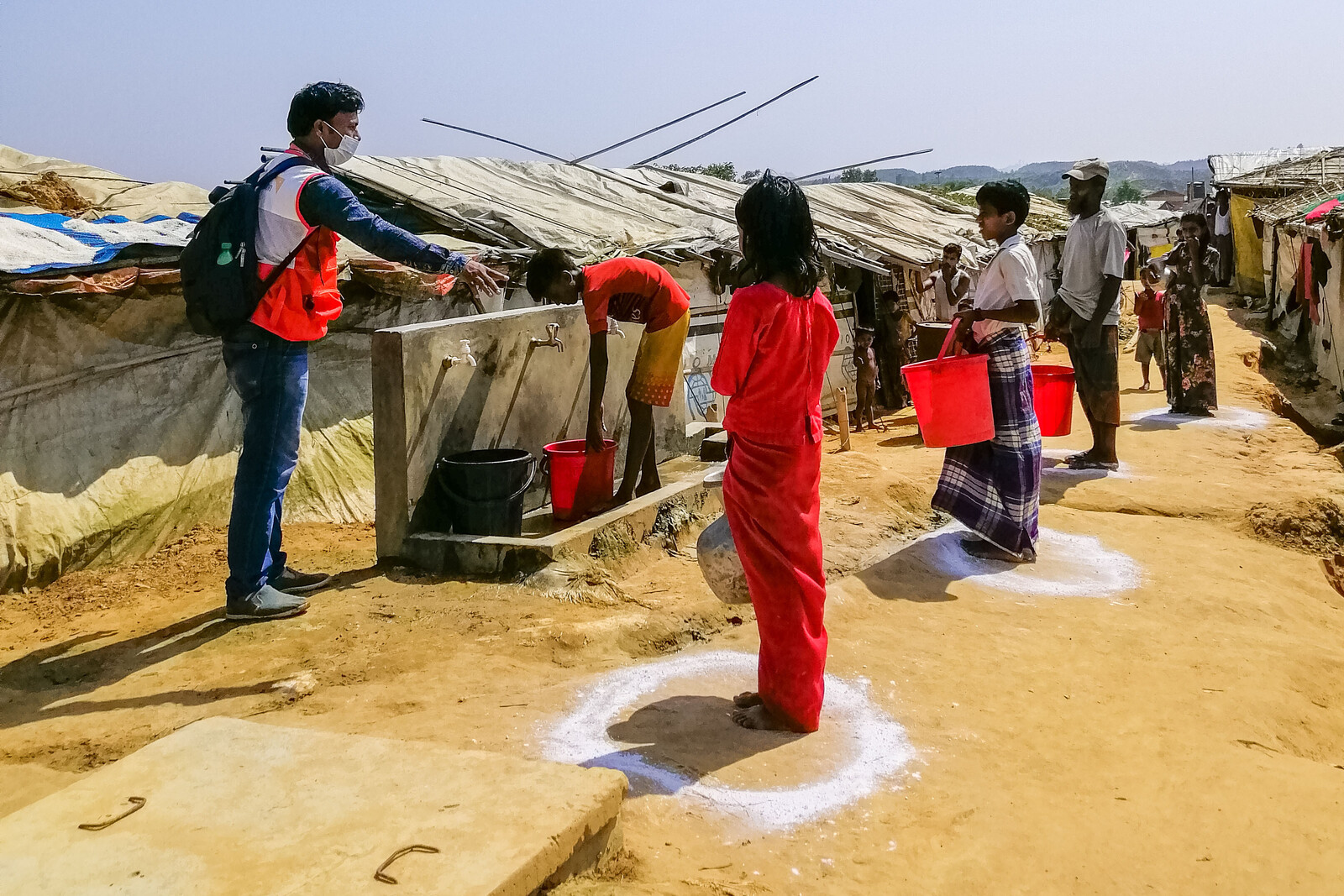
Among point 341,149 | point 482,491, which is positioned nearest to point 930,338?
point 482,491

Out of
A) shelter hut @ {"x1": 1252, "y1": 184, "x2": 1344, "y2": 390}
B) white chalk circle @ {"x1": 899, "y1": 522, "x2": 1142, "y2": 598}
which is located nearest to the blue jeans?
white chalk circle @ {"x1": 899, "y1": 522, "x2": 1142, "y2": 598}

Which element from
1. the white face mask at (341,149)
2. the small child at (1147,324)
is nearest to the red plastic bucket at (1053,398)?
the white face mask at (341,149)

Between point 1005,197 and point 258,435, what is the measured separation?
12.4 feet

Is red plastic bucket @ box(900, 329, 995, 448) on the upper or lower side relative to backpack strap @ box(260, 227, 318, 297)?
lower

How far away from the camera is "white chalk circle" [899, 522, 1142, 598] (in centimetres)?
531

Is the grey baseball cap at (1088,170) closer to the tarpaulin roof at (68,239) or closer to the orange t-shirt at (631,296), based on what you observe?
the orange t-shirt at (631,296)

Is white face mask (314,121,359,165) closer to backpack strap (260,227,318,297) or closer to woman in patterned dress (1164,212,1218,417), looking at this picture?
backpack strap (260,227,318,297)

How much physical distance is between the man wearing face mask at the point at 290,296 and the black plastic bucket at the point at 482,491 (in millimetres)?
868

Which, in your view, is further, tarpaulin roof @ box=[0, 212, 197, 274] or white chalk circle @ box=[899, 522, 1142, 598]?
tarpaulin roof @ box=[0, 212, 197, 274]

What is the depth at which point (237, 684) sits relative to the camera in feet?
13.1

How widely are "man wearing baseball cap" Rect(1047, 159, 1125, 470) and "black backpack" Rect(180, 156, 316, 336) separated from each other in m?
5.20

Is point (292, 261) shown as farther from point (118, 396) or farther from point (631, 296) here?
A: point (118, 396)

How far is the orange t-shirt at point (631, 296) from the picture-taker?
5570 millimetres

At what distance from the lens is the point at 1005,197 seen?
17.7 feet
